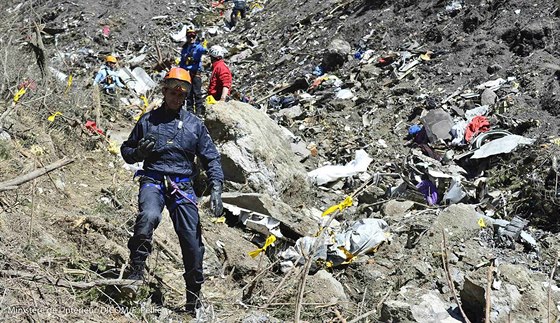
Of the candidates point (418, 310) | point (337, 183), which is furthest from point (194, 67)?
point (418, 310)

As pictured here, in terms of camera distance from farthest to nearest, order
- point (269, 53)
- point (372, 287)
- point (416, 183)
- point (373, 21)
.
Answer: point (269, 53) < point (373, 21) < point (416, 183) < point (372, 287)

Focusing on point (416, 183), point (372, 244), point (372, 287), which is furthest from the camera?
point (416, 183)

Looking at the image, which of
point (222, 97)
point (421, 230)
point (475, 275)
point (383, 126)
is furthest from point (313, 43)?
point (475, 275)

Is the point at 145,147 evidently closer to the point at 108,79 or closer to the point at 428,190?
the point at 428,190

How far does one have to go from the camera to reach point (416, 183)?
264 inches

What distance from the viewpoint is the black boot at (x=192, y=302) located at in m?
3.74

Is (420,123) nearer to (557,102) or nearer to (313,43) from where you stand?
(557,102)

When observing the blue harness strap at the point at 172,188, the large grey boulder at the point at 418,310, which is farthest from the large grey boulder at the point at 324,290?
the blue harness strap at the point at 172,188

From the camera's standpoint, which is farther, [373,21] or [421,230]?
[373,21]

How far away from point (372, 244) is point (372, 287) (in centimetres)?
54

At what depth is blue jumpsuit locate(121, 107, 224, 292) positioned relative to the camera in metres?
3.61

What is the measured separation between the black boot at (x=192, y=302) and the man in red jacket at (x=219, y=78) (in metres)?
4.15

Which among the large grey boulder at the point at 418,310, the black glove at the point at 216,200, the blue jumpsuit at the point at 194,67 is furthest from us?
the blue jumpsuit at the point at 194,67

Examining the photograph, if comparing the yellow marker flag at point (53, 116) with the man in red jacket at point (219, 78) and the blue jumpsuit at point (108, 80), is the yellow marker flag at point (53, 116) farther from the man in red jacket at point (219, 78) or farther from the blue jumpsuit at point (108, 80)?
the blue jumpsuit at point (108, 80)
